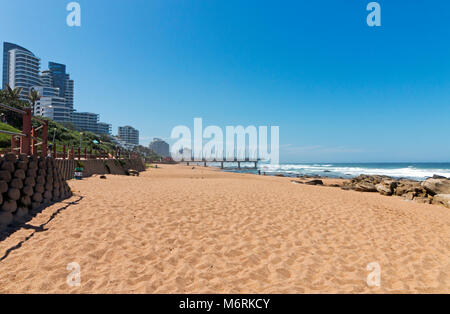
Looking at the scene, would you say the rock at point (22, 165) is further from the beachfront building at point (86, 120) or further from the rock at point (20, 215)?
the beachfront building at point (86, 120)

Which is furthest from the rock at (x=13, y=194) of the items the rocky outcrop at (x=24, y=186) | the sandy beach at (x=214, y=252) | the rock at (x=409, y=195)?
the rock at (x=409, y=195)

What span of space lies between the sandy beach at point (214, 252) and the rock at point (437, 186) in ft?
35.7

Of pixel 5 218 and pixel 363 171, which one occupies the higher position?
pixel 5 218

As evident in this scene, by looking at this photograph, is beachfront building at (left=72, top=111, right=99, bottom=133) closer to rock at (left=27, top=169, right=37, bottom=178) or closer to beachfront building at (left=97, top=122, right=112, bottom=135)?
beachfront building at (left=97, top=122, right=112, bottom=135)

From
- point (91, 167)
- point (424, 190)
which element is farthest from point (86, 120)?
point (424, 190)

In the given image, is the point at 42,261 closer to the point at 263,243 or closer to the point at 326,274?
the point at 263,243

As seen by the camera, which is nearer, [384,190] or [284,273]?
[284,273]

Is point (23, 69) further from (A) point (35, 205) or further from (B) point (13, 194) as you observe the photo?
(B) point (13, 194)

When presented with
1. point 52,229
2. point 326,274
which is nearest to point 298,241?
point 326,274

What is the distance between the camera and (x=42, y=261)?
12.3 feet

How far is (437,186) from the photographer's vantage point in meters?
15.7

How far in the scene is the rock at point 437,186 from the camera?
15.3 meters

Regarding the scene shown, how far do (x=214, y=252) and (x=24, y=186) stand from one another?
18.0 feet
